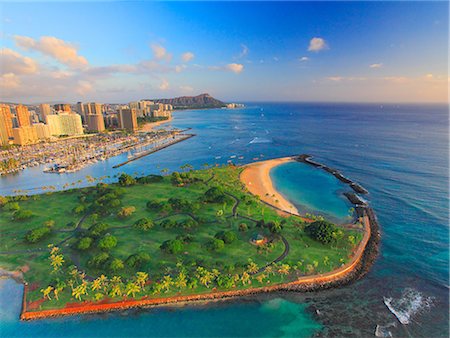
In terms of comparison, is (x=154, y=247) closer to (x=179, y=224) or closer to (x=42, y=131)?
(x=179, y=224)

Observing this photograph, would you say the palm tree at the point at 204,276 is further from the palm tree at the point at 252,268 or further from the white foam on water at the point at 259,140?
the white foam on water at the point at 259,140

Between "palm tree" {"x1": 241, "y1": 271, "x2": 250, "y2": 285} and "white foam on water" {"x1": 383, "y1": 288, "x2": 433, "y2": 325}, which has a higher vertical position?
"palm tree" {"x1": 241, "y1": 271, "x2": 250, "y2": 285}

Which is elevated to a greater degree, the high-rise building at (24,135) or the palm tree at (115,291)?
the high-rise building at (24,135)

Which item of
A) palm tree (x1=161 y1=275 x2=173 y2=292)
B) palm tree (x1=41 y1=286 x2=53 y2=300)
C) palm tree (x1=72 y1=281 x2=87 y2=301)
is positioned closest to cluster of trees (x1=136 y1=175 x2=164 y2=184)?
palm tree (x1=41 y1=286 x2=53 y2=300)

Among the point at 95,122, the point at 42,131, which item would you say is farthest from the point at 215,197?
the point at 95,122

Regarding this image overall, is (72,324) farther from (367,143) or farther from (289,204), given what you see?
(367,143)

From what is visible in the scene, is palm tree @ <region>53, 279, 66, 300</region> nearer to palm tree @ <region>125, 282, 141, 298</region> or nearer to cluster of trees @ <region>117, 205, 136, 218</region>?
palm tree @ <region>125, 282, 141, 298</region>

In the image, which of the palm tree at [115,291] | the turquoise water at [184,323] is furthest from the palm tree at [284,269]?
the palm tree at [115,291]
